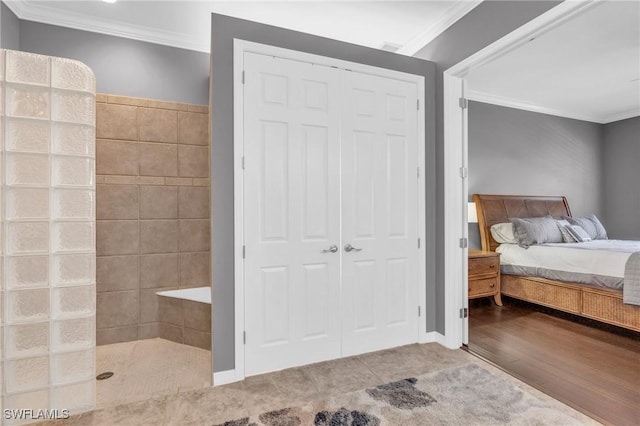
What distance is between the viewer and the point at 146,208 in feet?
10.5

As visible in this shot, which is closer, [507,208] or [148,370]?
[148,370]

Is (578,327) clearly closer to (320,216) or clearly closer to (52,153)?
(320,216)

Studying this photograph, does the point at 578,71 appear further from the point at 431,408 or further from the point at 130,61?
the point at 130,61

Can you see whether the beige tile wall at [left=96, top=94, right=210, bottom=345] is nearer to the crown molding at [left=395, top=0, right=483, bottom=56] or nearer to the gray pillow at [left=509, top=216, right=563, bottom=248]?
the crown molding at [left=395, top=0, right=483, bottom=56]

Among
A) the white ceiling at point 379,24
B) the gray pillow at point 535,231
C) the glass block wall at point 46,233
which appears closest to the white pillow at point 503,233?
the gray pillow at point 535,231

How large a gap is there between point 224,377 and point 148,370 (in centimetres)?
71

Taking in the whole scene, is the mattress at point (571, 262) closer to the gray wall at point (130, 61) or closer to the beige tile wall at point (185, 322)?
the beige tile wall at point (185, 322)

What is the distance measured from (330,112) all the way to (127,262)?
2.36 m

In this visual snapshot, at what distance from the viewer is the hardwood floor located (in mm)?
2094

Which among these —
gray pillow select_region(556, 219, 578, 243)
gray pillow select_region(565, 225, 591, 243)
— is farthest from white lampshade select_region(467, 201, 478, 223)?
gray pillow select_region(565, 225, 591, 243)

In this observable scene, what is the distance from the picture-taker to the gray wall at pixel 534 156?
4953 millimetres

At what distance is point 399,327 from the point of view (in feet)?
9.53

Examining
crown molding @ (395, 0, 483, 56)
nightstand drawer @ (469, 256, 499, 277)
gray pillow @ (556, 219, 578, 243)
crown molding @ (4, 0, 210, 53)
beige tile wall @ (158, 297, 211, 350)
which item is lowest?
beige tile wall @ (158, 297, 211, 350)

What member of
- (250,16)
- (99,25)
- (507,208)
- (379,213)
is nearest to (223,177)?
(379,213)
